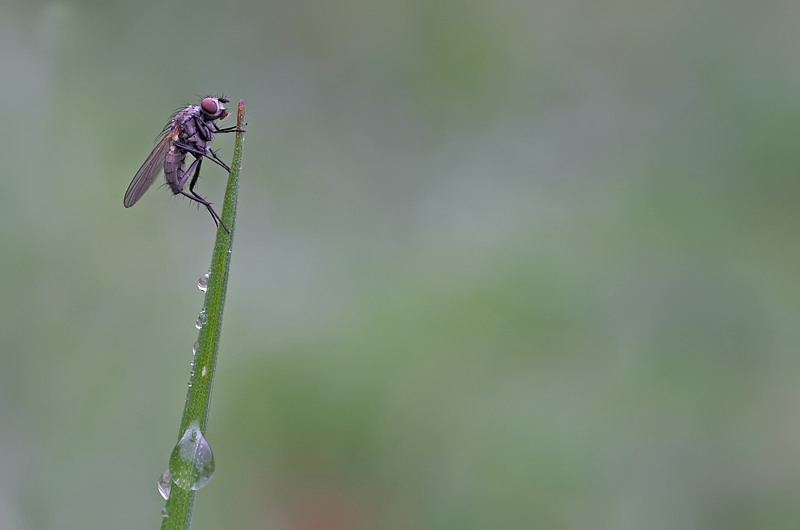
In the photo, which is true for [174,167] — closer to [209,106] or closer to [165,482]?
[209,106]

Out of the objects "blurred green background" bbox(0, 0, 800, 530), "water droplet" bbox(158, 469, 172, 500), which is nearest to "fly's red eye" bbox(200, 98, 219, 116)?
"blurred green background" bbox(0, 0, 800, 530)

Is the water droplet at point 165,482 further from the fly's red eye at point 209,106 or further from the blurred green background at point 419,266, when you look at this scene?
the fly's red eye at point 209,106

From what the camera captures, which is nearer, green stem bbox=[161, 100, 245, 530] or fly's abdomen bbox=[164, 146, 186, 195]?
green stem bbox=[161, 100, 245, 530]

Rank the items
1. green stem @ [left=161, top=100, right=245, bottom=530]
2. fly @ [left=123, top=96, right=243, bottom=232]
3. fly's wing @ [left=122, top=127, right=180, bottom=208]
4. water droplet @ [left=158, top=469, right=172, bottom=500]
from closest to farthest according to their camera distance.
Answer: green stem @ [left=161, top=100, right=245, bottom=530] < water droplet @ [left=158, top=469, right=172, bottom=500] < fly's wing @ [left=122, top=127, right=180, bottom=208] < fly @ [left=123, top=96, right=243, bottom=232]

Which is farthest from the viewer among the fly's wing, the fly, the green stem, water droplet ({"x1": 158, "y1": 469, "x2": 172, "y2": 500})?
the fly

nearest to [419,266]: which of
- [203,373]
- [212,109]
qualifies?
[212,109]

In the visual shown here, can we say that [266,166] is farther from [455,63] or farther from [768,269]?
[768,269]

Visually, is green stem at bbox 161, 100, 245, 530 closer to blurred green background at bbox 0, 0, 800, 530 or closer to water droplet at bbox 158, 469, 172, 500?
water droplet at bbox 158, 469, 172, 500
